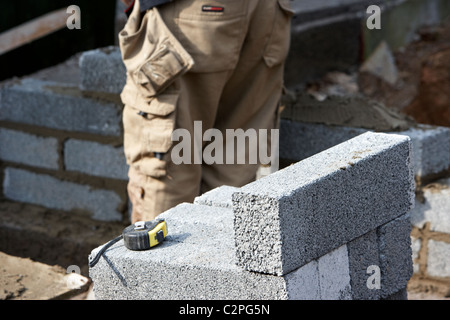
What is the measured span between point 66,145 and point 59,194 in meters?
0.36

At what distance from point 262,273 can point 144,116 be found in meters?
1.55

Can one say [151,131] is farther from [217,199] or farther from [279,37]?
[279,37]

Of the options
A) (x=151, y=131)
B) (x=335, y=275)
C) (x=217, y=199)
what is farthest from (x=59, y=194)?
(x=335, y=275)

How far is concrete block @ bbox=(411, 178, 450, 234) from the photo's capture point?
13.2 ft

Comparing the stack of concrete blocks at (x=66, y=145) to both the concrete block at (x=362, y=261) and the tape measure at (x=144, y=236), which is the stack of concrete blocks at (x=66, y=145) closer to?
the tape measure at (x=144, y=236)

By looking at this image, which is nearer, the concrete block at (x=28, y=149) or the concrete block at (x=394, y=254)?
the concrete block at (x=394, y=254)

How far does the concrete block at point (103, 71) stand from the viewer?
4602 millimetres

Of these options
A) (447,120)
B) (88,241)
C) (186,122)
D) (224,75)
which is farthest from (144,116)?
(447,120)

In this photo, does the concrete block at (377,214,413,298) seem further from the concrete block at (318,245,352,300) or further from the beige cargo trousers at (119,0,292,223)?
the beige cargo trousers at (119,0,292,223)

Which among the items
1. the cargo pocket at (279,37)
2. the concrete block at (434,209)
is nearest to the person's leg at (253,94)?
the cargo pocket at (279,37)

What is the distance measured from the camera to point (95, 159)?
4.84m

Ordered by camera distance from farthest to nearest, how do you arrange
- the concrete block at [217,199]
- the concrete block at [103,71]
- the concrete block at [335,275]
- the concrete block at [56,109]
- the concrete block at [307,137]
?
1. the concrete block at [56,109]
2. the concrete block at [103,71]
3. the concrete block at [307,137]
4. the concrete block at [217,199]
5. the concrete block at [335,275]

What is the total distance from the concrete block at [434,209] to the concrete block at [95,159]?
1.77 meters

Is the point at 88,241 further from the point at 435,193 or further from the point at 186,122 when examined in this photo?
the point at 435,193
